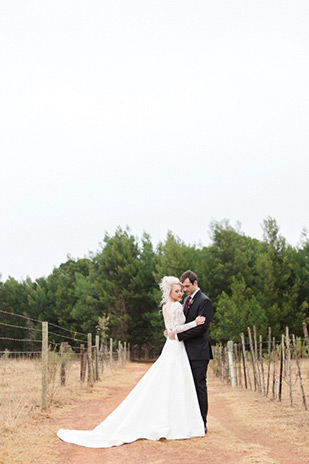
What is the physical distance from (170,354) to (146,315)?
114ft

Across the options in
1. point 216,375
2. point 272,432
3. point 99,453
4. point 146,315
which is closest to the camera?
point 99,453

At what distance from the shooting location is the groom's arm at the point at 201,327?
5867 millimetres

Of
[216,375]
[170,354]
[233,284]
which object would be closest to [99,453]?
[170,354]

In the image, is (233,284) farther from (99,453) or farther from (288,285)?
(99,453)

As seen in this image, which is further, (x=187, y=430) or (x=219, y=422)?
(x=219, y=422)

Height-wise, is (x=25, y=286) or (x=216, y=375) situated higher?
(x=25, y=286)

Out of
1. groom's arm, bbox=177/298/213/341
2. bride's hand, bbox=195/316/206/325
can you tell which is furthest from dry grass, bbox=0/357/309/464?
bride's hand, bbox=195/316/206/325

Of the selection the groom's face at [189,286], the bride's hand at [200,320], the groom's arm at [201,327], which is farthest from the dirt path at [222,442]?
the groom's face at [189,286]

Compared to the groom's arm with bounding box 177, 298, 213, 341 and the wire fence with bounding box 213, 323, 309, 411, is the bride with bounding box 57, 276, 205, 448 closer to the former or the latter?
the groom's arm with bounding box 177, 298, 213, 341

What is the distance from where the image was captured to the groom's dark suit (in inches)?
231

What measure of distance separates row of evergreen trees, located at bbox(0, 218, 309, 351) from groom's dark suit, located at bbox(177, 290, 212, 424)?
2622 cm

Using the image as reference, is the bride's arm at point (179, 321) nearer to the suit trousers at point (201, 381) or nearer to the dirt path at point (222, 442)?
the suit trousers at point (201, 381)

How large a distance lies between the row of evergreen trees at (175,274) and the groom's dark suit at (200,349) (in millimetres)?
26216

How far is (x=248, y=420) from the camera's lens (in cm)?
762
